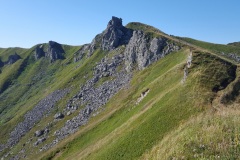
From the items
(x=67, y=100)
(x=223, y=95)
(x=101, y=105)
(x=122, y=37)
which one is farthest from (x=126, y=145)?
(x=122, y=37)

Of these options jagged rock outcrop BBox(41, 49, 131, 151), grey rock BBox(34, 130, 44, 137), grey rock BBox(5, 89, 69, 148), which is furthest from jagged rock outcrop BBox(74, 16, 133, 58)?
grey rock BBox(34, 130, 44, 137)

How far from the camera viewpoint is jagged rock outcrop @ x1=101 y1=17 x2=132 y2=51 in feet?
560

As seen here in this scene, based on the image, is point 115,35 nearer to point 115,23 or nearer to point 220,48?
point 115,23

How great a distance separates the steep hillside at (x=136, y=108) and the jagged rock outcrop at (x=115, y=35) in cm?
58

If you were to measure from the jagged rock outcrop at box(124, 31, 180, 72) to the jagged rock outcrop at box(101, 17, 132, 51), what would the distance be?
33.4 meters

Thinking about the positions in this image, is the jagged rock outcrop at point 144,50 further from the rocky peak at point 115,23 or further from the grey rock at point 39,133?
the rocky peak at point 115,23

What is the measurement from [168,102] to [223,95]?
10897mm

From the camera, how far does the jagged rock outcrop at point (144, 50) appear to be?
11281cm

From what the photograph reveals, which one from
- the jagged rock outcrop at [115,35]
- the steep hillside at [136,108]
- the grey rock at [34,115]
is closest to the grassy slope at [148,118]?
the steep hillside at [136,108]

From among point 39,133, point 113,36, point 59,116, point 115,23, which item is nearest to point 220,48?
point 113,36

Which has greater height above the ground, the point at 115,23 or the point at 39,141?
the point at 115,23

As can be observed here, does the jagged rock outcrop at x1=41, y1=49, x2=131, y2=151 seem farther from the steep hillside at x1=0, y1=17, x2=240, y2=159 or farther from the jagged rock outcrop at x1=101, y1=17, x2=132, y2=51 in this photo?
the jagged rock outcrop at x1=101, y1=17, x2=132, y2=51

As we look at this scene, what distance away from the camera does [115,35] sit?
172625 mm

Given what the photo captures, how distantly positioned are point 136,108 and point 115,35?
102 m
